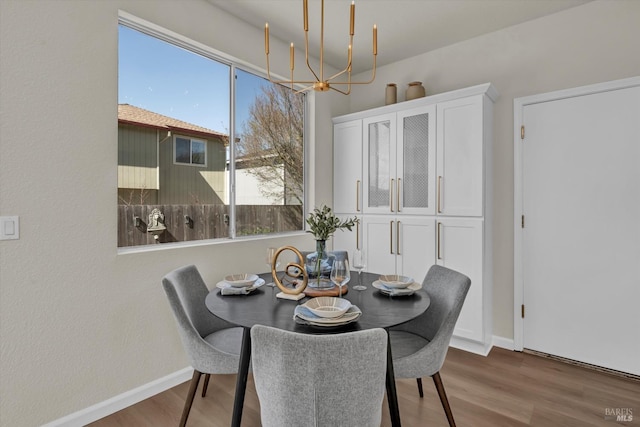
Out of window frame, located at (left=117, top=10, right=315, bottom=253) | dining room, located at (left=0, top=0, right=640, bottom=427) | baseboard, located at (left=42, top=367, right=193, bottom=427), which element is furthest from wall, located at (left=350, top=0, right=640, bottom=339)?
baseboard, located at (left=42, top=367, right=193, bottom=427)

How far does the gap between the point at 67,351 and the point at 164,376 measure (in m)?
0.66

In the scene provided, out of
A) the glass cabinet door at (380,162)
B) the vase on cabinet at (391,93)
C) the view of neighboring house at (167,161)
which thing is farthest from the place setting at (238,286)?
the vase on cabinet at (391,93)

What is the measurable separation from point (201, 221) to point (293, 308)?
1430 millimetres

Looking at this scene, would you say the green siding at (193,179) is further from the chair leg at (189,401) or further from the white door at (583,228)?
the white door at (583,228)

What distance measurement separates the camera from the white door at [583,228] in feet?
7.83

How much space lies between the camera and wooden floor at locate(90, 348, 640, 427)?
192cm

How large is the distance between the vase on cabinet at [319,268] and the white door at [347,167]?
5.33 feet

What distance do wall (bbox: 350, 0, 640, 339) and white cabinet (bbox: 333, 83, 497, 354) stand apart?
5.3 inches

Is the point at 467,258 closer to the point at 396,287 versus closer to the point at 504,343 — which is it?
the point at 504,343

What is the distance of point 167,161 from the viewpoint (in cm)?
246

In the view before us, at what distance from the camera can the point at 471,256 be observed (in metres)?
2.76

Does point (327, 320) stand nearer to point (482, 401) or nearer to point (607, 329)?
point (482, 401)

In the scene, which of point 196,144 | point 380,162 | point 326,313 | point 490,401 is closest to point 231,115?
point 196,144

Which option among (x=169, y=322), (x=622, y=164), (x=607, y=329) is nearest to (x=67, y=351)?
(x=169, y=322)
